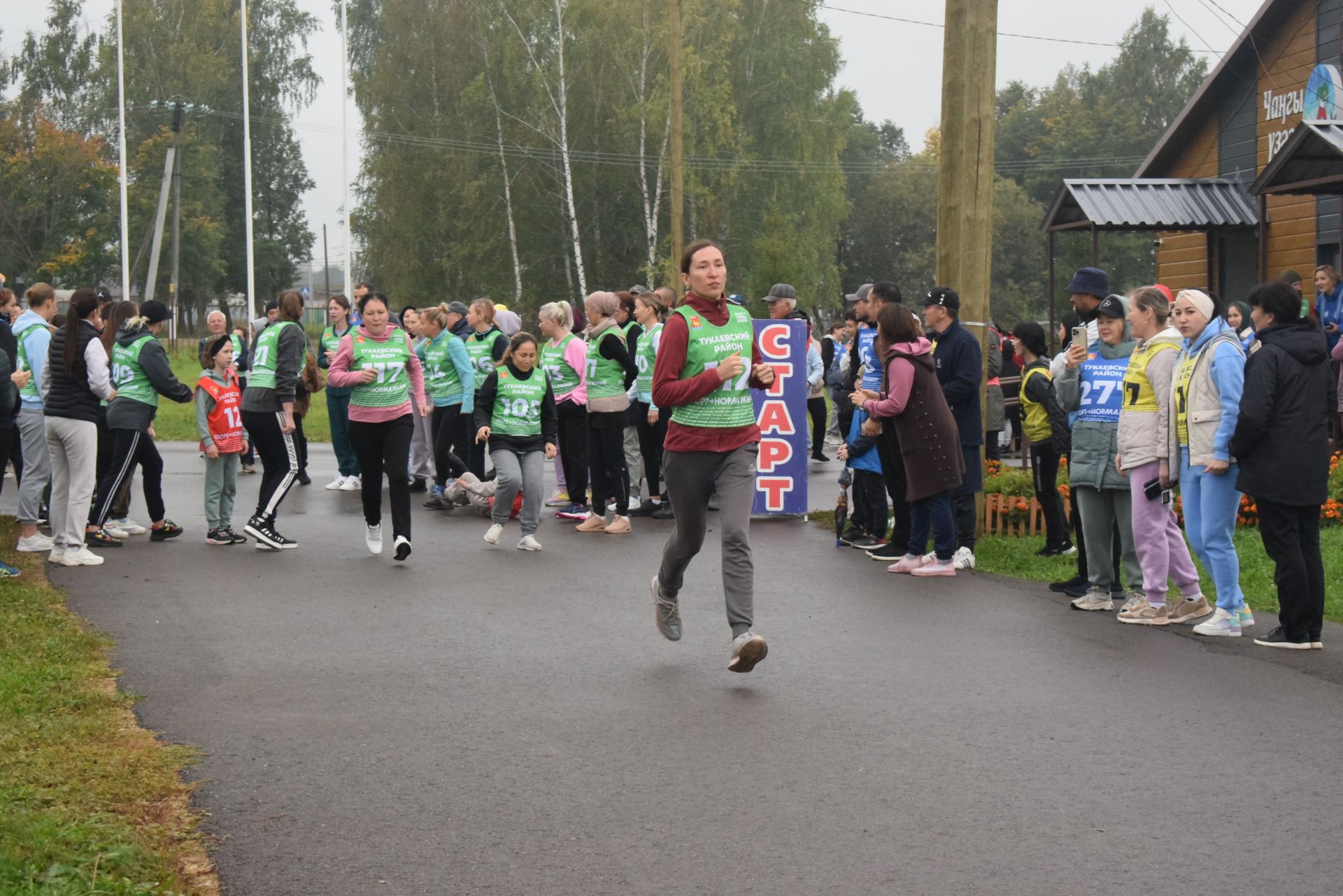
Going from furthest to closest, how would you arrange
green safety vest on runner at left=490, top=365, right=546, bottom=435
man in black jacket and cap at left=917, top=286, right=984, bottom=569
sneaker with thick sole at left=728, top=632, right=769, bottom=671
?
green safety vest on runner at left=490, top=365, right=546, bottom=435 → man in black jacket and cap at left=917, top=286, right=984, bottom=569 → sneaker with thick sole at left=728, top=632, right=769, bottom=671

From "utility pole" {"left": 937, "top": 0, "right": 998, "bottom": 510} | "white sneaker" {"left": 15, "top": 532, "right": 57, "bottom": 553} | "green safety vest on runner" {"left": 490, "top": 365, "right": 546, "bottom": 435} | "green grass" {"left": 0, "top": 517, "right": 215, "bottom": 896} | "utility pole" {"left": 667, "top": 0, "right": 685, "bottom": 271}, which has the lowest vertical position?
"white sneaker" {"left": 15, "top": 532, "right": 57, "bottom": 553}

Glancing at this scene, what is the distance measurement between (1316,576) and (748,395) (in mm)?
3159

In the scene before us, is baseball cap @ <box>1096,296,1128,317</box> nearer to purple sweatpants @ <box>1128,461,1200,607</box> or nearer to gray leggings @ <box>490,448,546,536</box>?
purple sweatpants @ <box>1128,461,1200,607</box>

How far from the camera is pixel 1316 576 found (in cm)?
798

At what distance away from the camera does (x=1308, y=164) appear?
20516 mm

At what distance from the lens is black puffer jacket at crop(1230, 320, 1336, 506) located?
26.0 feet

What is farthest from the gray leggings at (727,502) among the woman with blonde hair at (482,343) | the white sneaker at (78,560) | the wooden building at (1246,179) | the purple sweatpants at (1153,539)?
the wooden building at (1246,179)

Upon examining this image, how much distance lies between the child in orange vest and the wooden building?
14011mm

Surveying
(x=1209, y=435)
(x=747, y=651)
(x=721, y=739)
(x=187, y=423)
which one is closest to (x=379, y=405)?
(x=747, y=651)

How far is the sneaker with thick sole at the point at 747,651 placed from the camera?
Result: 709cm

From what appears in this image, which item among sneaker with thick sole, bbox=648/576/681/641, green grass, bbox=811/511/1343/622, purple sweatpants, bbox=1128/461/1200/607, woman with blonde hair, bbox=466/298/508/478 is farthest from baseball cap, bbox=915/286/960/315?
woman with blonde hair, bbox=466/298/508/478

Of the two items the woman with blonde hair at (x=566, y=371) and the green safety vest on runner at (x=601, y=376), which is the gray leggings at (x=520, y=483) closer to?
the woman with blonde hair at (x=566, y=371)

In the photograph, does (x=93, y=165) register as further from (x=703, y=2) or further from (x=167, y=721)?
(x=167, y=721)

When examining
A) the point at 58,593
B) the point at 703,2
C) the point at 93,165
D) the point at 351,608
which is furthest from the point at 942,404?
the point at 93,165
